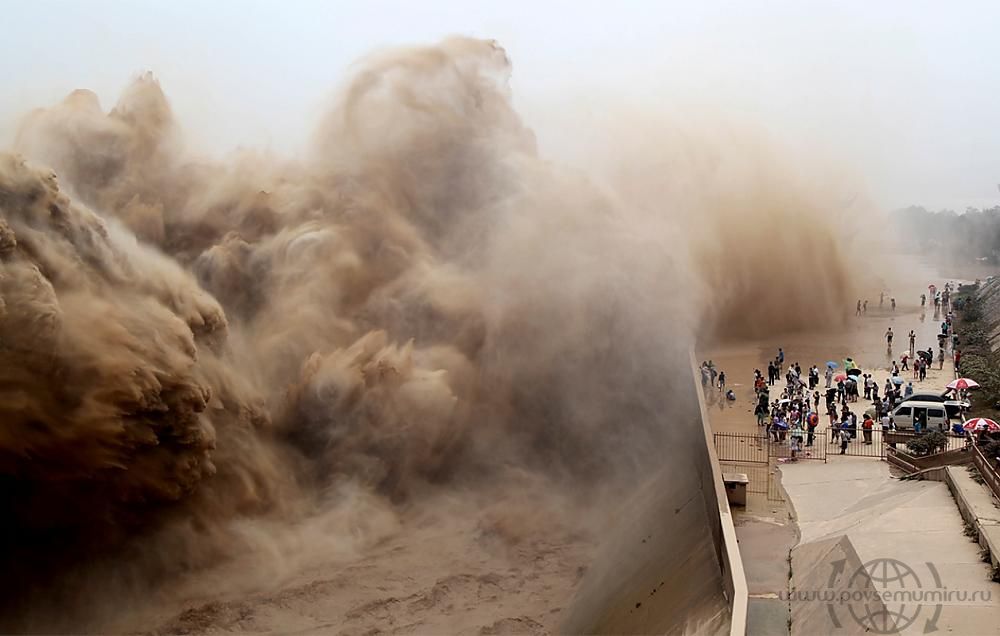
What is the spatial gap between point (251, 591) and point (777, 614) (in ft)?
31.8

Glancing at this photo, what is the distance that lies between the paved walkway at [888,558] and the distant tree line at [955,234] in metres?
91.1

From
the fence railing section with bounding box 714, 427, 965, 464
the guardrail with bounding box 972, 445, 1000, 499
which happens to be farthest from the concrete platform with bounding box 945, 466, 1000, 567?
the fence railing section with bounding box 714, 427, 965, 464

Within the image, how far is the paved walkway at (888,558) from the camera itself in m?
12.1

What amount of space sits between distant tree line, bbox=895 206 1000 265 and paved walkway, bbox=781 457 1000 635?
3587 inches

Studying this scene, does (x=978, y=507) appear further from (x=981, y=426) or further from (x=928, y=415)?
→ (x=928, y=415)

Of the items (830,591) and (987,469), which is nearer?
(830,591)

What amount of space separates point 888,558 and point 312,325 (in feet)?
49.8

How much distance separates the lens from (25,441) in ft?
46.4

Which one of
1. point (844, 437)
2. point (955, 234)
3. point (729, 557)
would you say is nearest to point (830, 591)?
point (729, 557)

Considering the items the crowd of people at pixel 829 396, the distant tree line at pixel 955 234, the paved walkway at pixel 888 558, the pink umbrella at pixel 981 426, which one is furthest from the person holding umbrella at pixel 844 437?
the distant tree line at pixel 955 234

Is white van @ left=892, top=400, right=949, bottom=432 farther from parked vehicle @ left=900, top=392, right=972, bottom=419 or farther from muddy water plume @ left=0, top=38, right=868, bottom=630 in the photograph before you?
muddy water plume @ left=0, top=38, right=868, bottom=630

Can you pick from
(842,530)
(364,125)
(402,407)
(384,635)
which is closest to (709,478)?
(842,530)

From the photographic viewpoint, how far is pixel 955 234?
428ft

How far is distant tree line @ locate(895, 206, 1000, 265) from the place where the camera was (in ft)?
349
